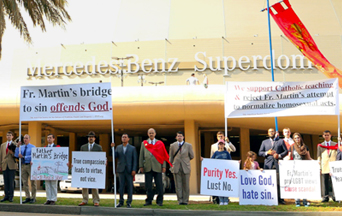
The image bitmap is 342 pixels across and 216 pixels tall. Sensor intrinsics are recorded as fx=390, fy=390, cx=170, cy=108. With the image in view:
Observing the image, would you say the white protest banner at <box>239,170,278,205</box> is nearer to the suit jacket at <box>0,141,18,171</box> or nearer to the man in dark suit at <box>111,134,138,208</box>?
the man in dark suit at <box>111,134,138,208</box>

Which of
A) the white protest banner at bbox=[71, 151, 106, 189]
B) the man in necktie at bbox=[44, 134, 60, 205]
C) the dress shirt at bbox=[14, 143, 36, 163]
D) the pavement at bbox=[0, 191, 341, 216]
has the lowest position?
the pavement at bbox=[0, 191, 341, 216]

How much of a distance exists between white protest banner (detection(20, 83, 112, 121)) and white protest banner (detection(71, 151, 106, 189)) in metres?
1.00

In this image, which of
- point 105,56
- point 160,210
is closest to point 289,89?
point 160,210

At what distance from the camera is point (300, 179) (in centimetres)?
988

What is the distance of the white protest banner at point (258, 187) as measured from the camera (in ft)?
32.6

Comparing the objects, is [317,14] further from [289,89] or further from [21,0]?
[21,0]

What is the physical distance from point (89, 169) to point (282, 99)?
5.49 meters

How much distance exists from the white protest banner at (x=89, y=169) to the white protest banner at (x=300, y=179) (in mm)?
4633

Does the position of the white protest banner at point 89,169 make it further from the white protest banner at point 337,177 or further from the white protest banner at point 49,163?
the white protest banner at point 337,177

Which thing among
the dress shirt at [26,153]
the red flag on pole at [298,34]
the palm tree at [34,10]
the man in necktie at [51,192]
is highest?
the palm tree at [34,10]

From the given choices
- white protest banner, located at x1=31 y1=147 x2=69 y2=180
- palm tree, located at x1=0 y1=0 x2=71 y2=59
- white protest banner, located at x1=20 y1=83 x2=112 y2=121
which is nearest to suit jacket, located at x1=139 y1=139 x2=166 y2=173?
white protest banner, located at x1=20 y1=83 x2=112 y2=121

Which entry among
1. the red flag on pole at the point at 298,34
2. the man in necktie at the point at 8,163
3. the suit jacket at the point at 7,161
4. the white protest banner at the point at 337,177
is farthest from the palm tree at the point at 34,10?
the white protest banner at the point at 337,177

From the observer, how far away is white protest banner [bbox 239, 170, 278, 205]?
993 centimetres

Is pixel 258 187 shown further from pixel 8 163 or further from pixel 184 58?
pixel 184 58
